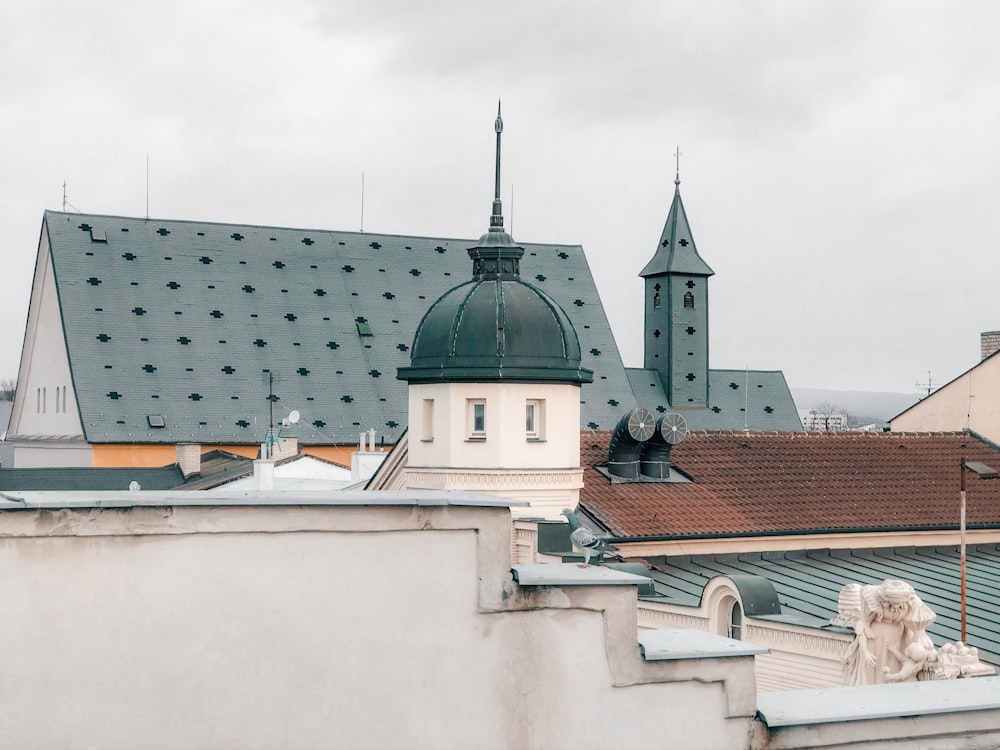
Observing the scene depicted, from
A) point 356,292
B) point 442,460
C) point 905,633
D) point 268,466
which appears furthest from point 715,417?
point 905,633

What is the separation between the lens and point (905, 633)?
9648mm

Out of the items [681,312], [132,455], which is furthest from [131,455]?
[681,312]

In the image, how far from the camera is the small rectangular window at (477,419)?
25.5 meters

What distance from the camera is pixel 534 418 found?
1016 inches

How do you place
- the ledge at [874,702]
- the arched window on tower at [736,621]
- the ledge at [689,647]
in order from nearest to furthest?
the ledge at [689,647]
the ledge at [874,702]
the arched window on tower at [736,621]

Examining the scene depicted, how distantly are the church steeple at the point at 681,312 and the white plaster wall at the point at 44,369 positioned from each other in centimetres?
3110

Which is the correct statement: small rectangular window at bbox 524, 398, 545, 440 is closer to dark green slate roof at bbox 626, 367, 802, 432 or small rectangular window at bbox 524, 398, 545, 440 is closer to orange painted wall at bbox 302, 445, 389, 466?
orange painted wall at bbox 302, 445, 389, 466

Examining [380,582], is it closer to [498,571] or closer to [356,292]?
[498,571]

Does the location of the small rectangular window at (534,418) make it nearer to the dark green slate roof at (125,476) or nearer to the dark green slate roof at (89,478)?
the dark green slate roof at (125,476)

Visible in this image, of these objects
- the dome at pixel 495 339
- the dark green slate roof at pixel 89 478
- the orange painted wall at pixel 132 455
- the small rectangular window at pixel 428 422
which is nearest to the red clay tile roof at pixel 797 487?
the dome at pixel 495 339

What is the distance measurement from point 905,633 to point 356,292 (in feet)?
219

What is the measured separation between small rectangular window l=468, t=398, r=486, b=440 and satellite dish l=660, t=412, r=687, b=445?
12.8 ft

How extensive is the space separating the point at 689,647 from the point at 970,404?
29940 millimetres

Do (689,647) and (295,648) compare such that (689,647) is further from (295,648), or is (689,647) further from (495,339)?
(495,339)
